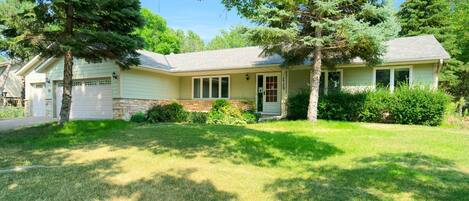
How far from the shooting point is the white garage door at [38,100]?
1897cm

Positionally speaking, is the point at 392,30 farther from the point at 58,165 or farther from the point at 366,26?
the point at 58,165

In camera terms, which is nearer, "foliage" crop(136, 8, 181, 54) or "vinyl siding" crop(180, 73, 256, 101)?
"vinyl siding" crop(180, 73, 256, 101)

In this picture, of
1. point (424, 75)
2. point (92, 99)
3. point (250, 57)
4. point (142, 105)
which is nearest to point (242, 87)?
point (250, 57)

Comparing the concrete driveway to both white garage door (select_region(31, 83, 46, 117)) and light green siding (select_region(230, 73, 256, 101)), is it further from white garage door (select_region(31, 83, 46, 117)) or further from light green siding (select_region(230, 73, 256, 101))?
light green siding (select_region(230, 73, 256, 101))

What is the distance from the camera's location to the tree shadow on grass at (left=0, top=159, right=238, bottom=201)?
4.28 metres

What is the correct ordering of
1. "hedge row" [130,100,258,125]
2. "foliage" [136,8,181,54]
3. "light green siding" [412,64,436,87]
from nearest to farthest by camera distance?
"light green siding" [412,64,436,87] < "hedge row" [130,100,258,125] < "foliage" [136,8,181,54]

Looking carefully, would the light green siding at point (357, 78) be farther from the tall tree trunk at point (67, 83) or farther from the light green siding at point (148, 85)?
the tall tree trunk at point (67, 83)

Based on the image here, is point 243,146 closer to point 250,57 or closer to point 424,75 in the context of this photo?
point 424,75

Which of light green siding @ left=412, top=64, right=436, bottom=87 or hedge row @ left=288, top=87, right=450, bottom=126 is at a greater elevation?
light green siding @ left=412, top=64, right=436, bottom=87

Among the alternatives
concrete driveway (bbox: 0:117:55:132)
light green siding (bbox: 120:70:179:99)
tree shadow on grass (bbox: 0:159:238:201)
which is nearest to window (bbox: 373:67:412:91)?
light green siding (bbox: 120:70:179:99)

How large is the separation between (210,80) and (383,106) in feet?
29.8

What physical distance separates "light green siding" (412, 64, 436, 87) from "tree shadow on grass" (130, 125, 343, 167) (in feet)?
23.3

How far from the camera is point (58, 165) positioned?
5.94 meters

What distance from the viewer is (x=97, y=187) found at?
459cm
